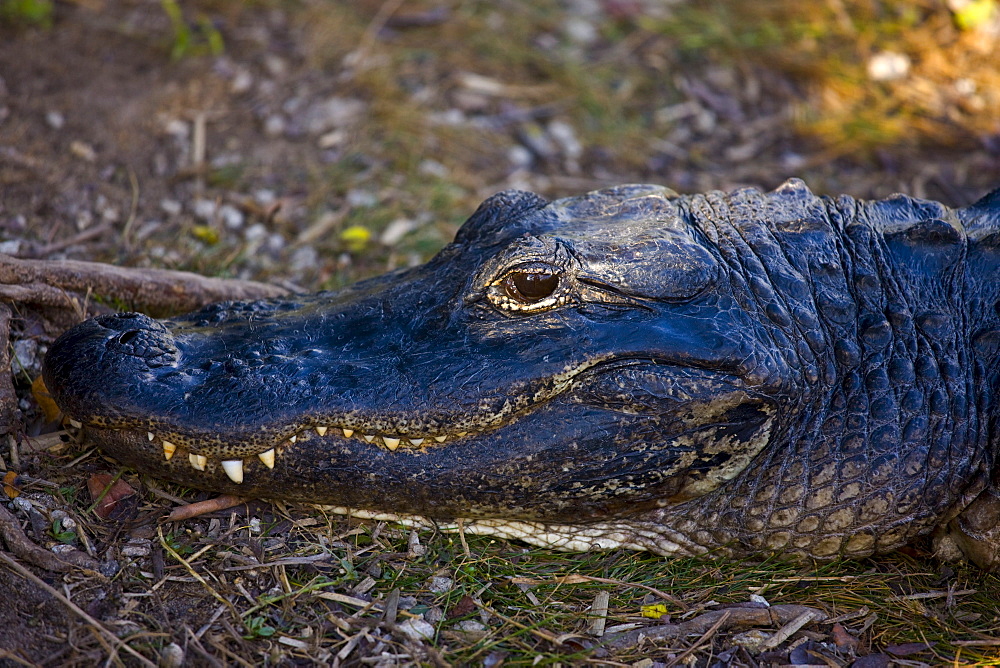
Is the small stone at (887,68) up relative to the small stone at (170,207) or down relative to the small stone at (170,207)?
up

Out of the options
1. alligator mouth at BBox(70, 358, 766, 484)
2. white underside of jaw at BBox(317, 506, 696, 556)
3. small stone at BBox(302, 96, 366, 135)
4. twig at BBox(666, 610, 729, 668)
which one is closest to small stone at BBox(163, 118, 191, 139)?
small stone at BBox(302, 96, 366, 135)

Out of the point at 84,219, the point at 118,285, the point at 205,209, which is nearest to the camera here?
the point at 118,285

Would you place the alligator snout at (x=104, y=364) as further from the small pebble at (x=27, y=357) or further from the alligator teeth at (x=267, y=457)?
the small pebble at (x=27, y=357)

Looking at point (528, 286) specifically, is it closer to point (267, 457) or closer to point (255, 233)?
point (267, 457)

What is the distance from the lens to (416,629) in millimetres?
2535

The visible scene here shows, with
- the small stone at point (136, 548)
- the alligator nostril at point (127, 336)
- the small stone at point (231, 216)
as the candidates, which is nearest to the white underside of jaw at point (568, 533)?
the small stone at point (136, 548)

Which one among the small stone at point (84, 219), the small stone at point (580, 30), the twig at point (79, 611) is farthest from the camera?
the small stone at point (580, 30)

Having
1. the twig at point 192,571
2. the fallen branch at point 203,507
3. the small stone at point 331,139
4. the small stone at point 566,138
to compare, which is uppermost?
the small stone at point 566,138

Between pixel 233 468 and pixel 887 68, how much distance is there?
17.4ft

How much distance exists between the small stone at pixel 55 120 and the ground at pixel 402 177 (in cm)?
1

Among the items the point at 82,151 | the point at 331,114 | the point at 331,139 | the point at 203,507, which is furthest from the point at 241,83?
the point at 203,507

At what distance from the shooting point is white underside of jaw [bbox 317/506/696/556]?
2.86 meters

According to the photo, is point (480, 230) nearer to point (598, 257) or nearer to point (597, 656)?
point (598, 257)

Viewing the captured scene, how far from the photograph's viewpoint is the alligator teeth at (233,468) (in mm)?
2613
